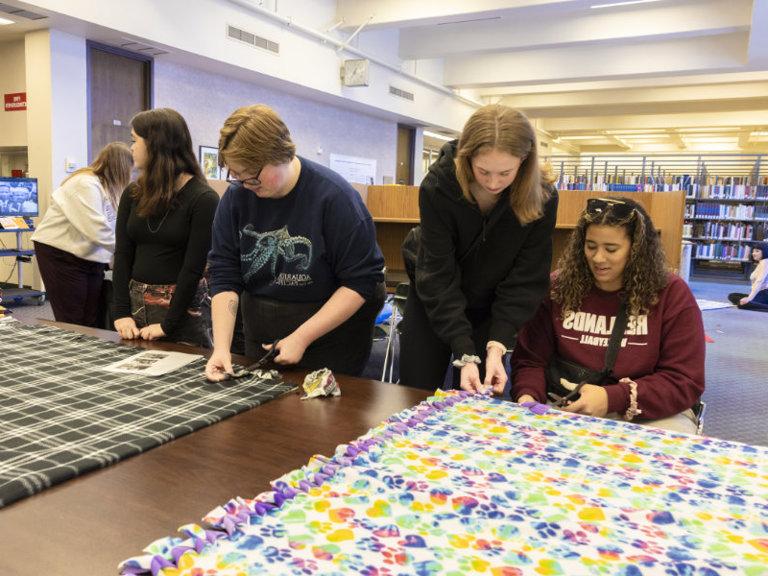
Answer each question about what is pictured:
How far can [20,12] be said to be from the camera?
5.25 m

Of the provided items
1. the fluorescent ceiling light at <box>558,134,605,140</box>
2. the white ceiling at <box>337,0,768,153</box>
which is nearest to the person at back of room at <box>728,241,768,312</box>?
the white ceiling at <box>337,0,768,153</box>

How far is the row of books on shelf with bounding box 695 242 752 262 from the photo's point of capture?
1137 centimetres

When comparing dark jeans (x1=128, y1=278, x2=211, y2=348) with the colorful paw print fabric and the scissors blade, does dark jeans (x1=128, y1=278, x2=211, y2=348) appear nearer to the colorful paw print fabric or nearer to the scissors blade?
the scissors blade

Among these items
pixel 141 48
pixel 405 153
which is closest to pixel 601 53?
pixel 405 153

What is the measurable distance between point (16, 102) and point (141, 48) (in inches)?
53.4

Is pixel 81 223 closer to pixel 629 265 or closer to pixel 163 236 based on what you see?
pixel 163 236

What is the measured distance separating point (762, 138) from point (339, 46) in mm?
12088

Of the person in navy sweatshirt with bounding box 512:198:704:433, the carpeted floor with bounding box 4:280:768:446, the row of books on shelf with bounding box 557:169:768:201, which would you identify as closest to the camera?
the person in navy sweatshirt with bounding box 512:198:704:433

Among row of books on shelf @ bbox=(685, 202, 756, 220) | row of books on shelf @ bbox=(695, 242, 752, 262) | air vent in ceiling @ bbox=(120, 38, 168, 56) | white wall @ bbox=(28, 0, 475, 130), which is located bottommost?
row of books on shelf @ bbox=(695, 242, 752, 262)

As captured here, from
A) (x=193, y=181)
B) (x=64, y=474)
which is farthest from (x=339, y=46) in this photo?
(x=64, y=474)

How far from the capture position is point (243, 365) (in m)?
1.47

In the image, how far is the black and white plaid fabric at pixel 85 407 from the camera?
0.89 meters

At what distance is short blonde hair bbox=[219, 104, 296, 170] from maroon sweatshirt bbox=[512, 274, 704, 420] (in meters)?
0.77

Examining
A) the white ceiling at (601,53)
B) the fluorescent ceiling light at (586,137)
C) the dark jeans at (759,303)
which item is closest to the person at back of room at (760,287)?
the dark jeans at (759,303)
